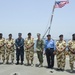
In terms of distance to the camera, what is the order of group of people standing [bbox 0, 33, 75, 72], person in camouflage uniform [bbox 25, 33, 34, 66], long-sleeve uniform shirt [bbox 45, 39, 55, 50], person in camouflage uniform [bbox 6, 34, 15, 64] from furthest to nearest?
person in camouflage uniform [bbox 6, 34, 15, 64] < person in camouflage uniform [bbox 25, 33, 34, 66] < long-sleeve uniform shirt [bbox 45, 39, 55, 50] < group of people standing [bbox 0, 33, 75, 72]

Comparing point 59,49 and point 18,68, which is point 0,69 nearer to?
point 18,68

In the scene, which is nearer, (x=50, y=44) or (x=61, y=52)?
(x=61, y=52)

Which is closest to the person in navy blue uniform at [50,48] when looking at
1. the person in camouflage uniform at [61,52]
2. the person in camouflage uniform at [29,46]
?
the person in camouflage uniform at [61,52]

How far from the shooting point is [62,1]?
1755 cm

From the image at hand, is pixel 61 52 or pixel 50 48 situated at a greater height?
pixel 50 48

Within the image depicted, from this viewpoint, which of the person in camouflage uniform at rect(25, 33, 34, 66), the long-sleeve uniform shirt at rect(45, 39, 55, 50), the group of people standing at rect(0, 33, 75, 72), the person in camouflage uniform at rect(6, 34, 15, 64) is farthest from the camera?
the person in camouflage uniform at rect(6, 34, 15, 64)

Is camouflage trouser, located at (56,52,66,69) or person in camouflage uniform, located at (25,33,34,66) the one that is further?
person in camouflage uniform, located at (25,33,34,66)

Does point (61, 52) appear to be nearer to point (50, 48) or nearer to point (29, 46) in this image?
point (50, 48)

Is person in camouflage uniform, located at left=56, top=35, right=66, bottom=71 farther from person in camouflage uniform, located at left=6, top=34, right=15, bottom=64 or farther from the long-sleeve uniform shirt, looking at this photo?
person in camouflage uniform, located at left=6, top=34, right=15, bottom=64

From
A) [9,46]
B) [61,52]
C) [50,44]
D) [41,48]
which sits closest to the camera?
[61,52]

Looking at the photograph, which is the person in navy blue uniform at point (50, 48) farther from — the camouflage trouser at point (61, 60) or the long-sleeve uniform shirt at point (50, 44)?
the camouflage trouser at point (61, 60)

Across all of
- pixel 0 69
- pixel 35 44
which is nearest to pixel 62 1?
pixel 35 44

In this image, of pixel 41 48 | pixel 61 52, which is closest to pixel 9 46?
pixel 41 48

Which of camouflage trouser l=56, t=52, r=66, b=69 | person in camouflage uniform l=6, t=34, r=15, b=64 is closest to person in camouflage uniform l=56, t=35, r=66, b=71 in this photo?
camouflage trouser l=56, t=52, r=66, b=69
